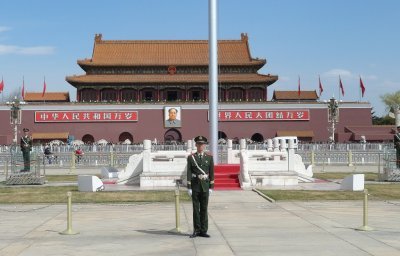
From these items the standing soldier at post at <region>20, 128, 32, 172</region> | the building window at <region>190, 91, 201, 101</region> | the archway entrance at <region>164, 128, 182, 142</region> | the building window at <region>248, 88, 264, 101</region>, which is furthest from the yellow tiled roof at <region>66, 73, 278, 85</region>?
the standing soldier at post at <region>20, 128, 32, 172</region>

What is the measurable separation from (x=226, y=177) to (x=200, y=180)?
9.95m

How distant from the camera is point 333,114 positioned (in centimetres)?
5428

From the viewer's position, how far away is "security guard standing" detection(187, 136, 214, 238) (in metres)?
9.67

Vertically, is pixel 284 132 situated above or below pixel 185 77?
below

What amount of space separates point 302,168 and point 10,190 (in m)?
10.4

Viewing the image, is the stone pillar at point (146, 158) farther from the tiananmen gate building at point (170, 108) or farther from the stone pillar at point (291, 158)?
the tiananmen gate building at point (170, 108)

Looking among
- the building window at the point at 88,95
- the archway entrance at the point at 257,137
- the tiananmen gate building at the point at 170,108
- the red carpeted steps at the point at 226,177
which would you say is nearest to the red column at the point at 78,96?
the tiananmen gate building at the point at 170,108

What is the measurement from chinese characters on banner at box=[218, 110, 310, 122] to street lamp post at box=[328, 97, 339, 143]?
86.9 inches

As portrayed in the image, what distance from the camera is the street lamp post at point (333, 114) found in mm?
53806

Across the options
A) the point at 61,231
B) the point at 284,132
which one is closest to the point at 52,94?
the point at 284,132

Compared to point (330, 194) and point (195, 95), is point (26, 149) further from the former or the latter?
point (195, 95)

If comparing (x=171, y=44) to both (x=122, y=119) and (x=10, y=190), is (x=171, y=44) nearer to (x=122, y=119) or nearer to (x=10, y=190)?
(x=122, y=119)

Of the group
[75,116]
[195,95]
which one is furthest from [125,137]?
[195,95]

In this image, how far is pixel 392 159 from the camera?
21453mm
